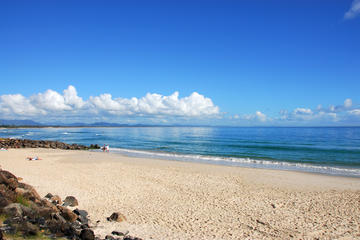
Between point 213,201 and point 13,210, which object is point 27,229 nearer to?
point 13,210

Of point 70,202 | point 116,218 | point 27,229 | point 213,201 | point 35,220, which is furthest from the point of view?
point 213,201

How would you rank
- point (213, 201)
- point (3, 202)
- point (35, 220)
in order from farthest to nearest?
point (213, 201) < point (3, 202) < point (35, 220)

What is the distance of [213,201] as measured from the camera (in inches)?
439

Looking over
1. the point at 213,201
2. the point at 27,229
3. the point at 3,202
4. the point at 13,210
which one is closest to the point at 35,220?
the point at 13,210

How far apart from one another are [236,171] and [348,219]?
9785mm

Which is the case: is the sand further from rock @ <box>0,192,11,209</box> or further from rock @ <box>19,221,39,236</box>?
rock @ <box>0,192,11,209</box>

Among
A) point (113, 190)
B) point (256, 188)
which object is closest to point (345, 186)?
point (256, 188)

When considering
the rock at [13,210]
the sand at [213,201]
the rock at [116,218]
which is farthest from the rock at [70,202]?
the rock at [13,210]

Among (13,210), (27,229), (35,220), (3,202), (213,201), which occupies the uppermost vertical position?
(3,202)

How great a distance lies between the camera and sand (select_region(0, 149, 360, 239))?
8.09 meters

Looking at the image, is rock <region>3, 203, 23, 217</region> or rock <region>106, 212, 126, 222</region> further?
rock <region>106, 212, 126, 222</region>

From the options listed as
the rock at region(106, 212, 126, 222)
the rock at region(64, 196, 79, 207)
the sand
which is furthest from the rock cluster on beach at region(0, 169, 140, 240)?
the rock at region(64, 196, 79, 207)

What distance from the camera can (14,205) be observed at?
6609 millimetres

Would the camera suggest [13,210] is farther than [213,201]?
No
